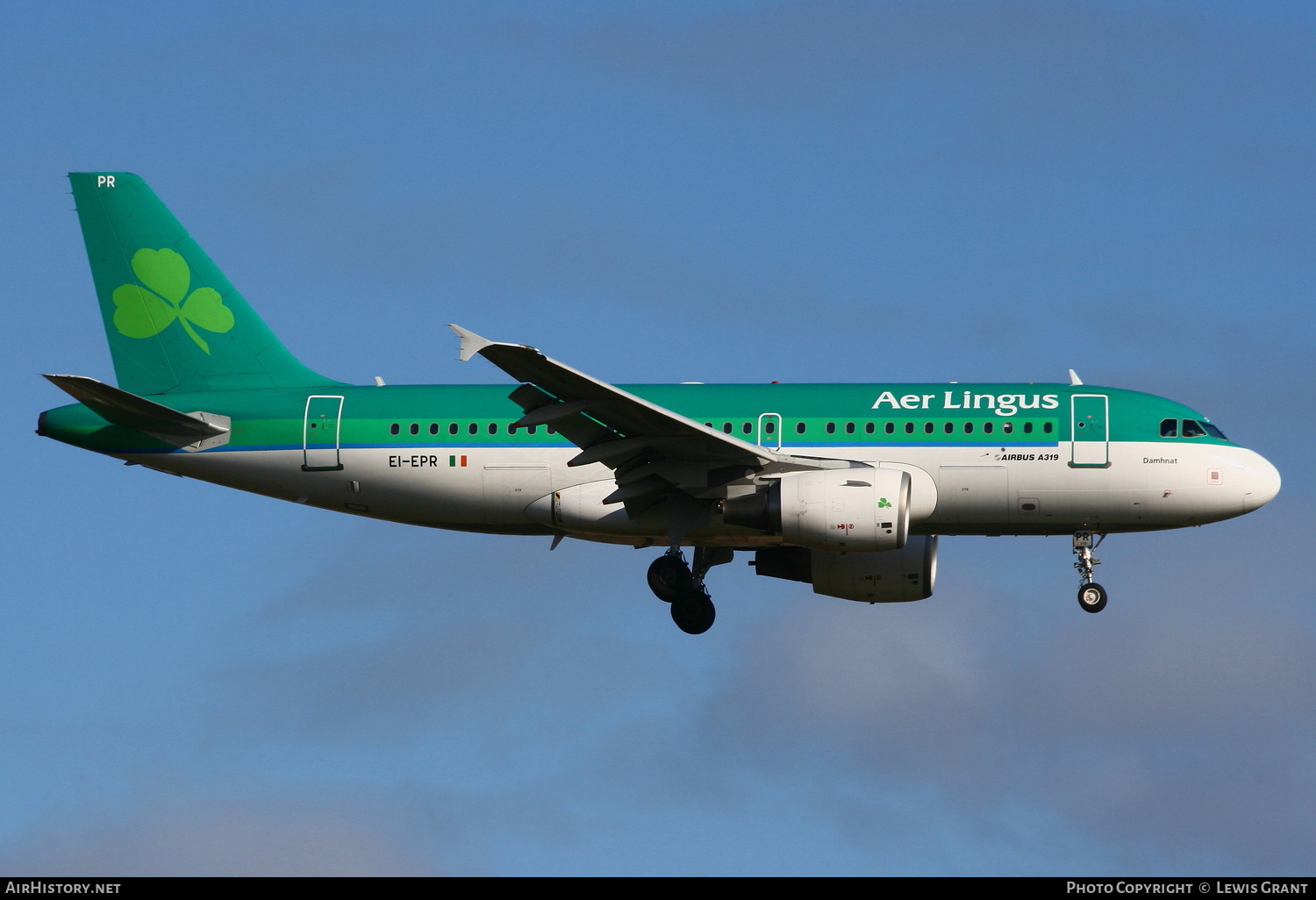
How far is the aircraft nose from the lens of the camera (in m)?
40.6

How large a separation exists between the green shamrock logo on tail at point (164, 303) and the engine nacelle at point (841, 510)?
47.5ft

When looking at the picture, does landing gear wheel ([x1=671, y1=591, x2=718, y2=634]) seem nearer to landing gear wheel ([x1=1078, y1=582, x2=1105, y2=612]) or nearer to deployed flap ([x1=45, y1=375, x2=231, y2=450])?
landing gear wheel ([x1=1078, y1=582, x2=1105, y2=612])

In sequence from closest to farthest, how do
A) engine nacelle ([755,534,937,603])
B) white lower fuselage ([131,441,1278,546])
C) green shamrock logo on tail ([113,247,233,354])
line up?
1. white lower fuselage ([131,441,1278,546])
2. engine nacelle ([755,534,937,603])
3. green shamrock logo on tail ([113,247,233,354])

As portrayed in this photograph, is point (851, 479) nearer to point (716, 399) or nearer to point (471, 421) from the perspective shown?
point (716, 399)

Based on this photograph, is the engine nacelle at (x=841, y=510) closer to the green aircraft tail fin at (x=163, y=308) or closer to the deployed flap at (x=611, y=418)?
the deployed flap at (x=611, y=418)

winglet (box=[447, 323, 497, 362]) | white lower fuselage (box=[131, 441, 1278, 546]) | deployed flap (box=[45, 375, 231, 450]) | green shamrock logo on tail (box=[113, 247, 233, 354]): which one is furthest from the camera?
green shamrock logo on tail (box=[113, 247, 233, 354])

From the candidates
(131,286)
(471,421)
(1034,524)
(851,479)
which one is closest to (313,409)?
(471,421)

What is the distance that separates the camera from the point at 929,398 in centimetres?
4141

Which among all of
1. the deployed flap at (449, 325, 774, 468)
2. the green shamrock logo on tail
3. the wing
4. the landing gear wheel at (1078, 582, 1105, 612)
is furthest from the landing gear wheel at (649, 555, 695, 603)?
the green shamrock logo on tail

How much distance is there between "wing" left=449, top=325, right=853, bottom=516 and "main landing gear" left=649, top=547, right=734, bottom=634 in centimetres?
195

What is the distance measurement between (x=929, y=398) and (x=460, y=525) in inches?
411

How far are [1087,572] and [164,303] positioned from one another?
2177 centimetres

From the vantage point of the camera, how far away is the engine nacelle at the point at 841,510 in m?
38.6
